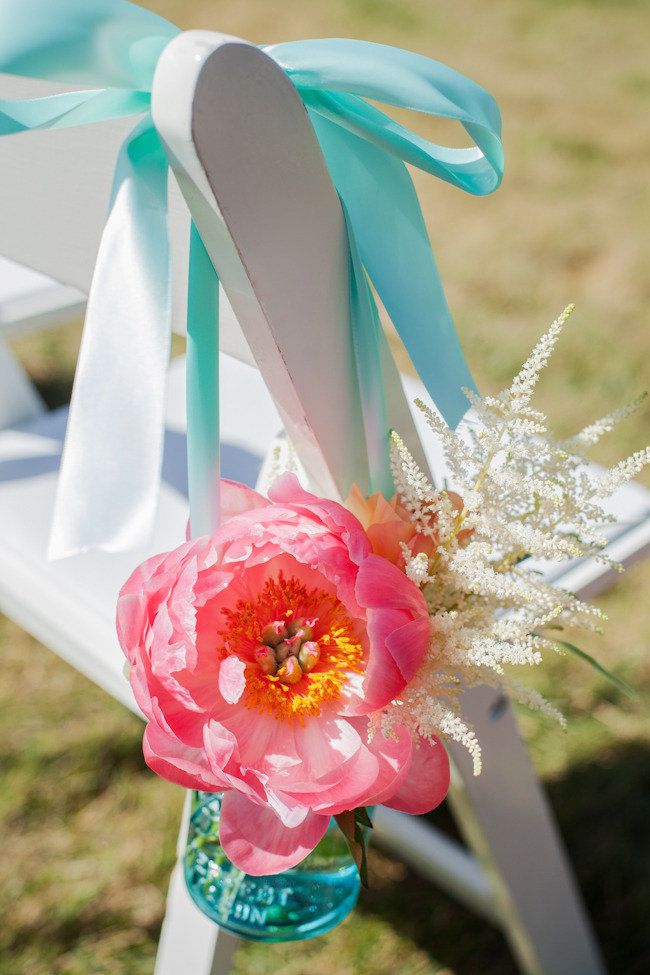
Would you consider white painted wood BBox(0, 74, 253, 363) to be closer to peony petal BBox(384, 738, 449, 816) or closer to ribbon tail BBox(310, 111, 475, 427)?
ribbon tail BBox(310, 111, 475, 427)

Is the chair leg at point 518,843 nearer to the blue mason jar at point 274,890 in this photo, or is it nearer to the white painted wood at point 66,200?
the blue mason jar at point 274,890

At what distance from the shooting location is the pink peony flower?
0.62 m

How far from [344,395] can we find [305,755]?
23 centimetres

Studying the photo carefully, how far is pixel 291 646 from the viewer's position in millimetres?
651

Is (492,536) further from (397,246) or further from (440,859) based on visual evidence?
(440,859)

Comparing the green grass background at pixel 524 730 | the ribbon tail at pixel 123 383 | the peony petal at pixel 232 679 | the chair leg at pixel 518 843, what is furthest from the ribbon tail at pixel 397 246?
the green grass background at pixel 524 730

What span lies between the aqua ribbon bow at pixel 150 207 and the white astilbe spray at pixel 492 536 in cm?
9

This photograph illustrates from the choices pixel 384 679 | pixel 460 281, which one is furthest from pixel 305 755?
pixel 460 281

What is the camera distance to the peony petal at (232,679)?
0.62 meters

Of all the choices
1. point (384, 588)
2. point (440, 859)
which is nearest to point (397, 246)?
point (384, 588)

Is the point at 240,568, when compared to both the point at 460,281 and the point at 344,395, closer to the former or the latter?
the point at 344,395

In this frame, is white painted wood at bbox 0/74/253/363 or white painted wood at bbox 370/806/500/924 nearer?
white painted wood at bbox 0/74/253/363

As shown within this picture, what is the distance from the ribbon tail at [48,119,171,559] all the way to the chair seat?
1.31ft

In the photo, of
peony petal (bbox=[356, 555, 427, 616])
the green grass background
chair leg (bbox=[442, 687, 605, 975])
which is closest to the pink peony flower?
peony petal (bbox=[356, 555, 427, 616])
